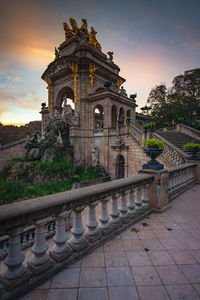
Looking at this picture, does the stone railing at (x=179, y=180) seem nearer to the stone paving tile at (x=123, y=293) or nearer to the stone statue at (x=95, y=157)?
the stone paving tile at (x=123, y=293)

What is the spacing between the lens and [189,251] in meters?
2.57

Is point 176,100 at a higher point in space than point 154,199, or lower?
higher

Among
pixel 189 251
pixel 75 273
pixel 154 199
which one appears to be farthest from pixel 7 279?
pixel 154 199

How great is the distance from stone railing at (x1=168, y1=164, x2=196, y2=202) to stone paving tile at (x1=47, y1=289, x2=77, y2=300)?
14.3 ft

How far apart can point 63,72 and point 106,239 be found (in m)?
23.9

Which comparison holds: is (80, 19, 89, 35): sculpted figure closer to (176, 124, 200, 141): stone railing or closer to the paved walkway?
(176, 124, 200, 141): stone railing

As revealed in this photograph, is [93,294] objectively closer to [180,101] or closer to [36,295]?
[36,295]

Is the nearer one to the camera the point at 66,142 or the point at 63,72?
the point at 66,142

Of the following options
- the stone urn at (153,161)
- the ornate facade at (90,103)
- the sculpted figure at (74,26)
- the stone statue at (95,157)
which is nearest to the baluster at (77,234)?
the stone urn at (153,161)

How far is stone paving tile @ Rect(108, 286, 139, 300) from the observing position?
68.1 inches

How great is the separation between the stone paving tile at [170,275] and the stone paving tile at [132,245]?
19.5 inches

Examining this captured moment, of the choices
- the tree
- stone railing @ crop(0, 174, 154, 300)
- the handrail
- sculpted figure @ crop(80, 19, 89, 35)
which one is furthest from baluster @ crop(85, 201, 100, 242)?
sculpted figure @ crop(80, 19, 89, 35)

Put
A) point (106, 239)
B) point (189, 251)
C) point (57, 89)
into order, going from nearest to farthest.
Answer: point (189, 251)
point (106, 239)
point (57, 89)

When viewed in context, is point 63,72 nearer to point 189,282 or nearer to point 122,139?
point 122,139
